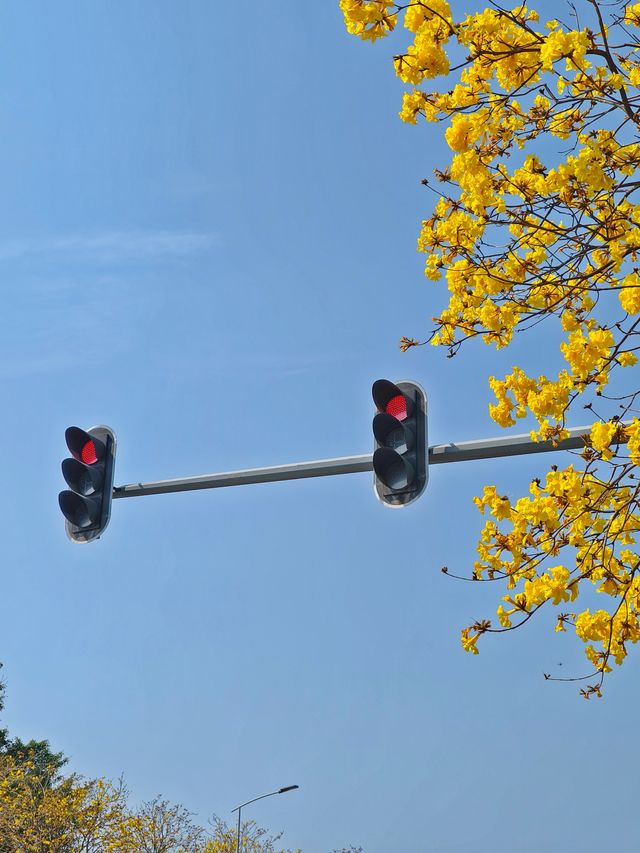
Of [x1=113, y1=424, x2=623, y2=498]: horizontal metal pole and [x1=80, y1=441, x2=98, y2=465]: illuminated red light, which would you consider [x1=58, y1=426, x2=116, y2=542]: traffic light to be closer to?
[x1=80, y1=441, x2=98, y2=465]: illuminated red light

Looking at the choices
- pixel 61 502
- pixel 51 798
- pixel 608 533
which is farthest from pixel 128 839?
pixel 608 533

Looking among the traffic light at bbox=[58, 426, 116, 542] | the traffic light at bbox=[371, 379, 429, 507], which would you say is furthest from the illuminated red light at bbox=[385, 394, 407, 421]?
the traffic light at bbox=[58, 426, 116, 542]

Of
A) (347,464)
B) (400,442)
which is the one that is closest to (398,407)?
(400,442)

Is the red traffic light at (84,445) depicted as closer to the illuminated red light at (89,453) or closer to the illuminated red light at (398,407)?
the illuminated red light at (89,453)

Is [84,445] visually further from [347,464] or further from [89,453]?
[347,464]

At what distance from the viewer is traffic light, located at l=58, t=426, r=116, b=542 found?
6.08 metres

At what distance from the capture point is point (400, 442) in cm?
501

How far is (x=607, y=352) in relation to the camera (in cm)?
519

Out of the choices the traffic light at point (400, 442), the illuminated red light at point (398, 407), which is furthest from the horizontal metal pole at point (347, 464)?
the illuminated red light at point (398, 407)

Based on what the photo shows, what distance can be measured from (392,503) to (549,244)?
200 centimetres

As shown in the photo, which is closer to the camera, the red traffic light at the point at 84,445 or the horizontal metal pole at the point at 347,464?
the horizontal metal pole at the point at 347,464

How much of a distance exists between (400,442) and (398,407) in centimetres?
20

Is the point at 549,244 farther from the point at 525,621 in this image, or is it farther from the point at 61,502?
the point at 61,502

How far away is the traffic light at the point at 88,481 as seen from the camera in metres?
6.08
